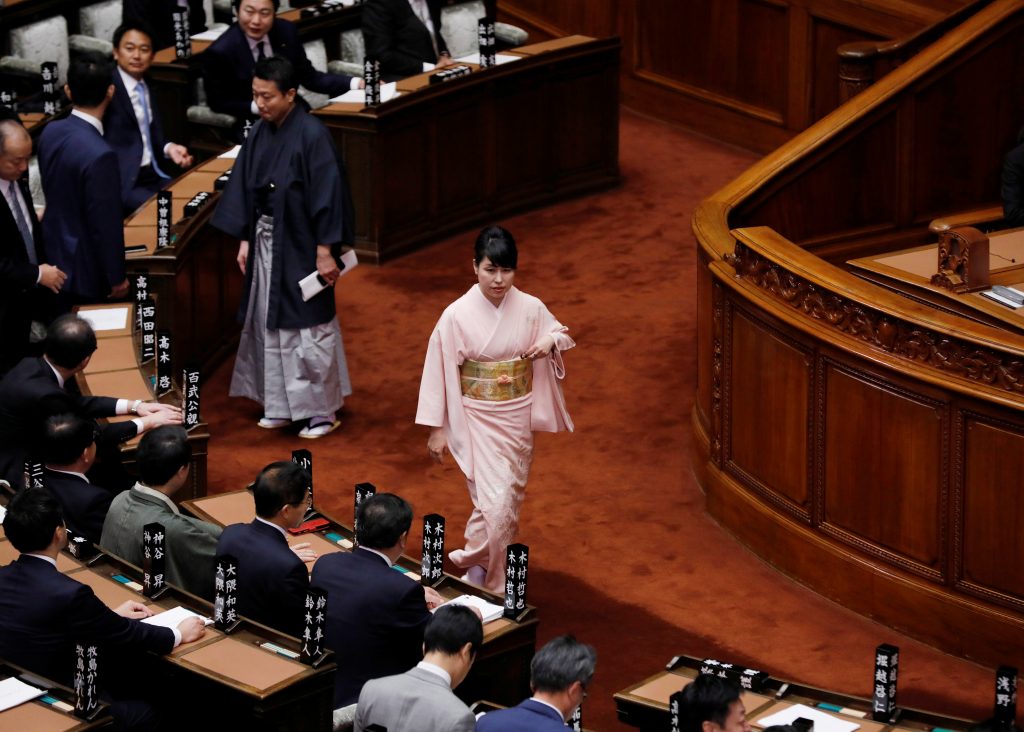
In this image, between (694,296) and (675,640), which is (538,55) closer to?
(694,296)

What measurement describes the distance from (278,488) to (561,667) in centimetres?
125

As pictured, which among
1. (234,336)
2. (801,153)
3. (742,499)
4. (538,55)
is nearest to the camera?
(742,499)

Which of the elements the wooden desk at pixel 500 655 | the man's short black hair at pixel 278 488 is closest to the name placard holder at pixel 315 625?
the man's short black hair at pixel 278 488

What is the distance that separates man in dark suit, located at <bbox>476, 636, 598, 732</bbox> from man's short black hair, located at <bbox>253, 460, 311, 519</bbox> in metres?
1.14

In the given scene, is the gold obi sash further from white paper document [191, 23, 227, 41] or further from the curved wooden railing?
white paper document [191, 23, 227, 41]

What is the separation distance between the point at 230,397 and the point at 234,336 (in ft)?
2.17

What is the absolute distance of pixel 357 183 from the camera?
32.9 feet

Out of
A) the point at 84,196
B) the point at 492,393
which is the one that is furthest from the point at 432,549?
the point at 84,196

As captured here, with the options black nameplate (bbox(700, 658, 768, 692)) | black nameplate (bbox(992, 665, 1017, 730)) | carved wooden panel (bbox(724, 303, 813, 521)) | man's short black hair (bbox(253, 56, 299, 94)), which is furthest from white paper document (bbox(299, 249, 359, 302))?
black nameplate (bbox(992, 665, 1017, 730))

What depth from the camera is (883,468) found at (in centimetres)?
647

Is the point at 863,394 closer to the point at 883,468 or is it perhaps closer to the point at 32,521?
the point at 883,468

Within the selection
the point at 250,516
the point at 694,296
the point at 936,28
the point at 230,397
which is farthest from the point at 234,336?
the point at 936,28

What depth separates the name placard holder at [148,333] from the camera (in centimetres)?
729

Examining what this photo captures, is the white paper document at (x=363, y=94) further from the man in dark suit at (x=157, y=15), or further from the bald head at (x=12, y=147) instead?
the bald head at (x=12, y=147)
